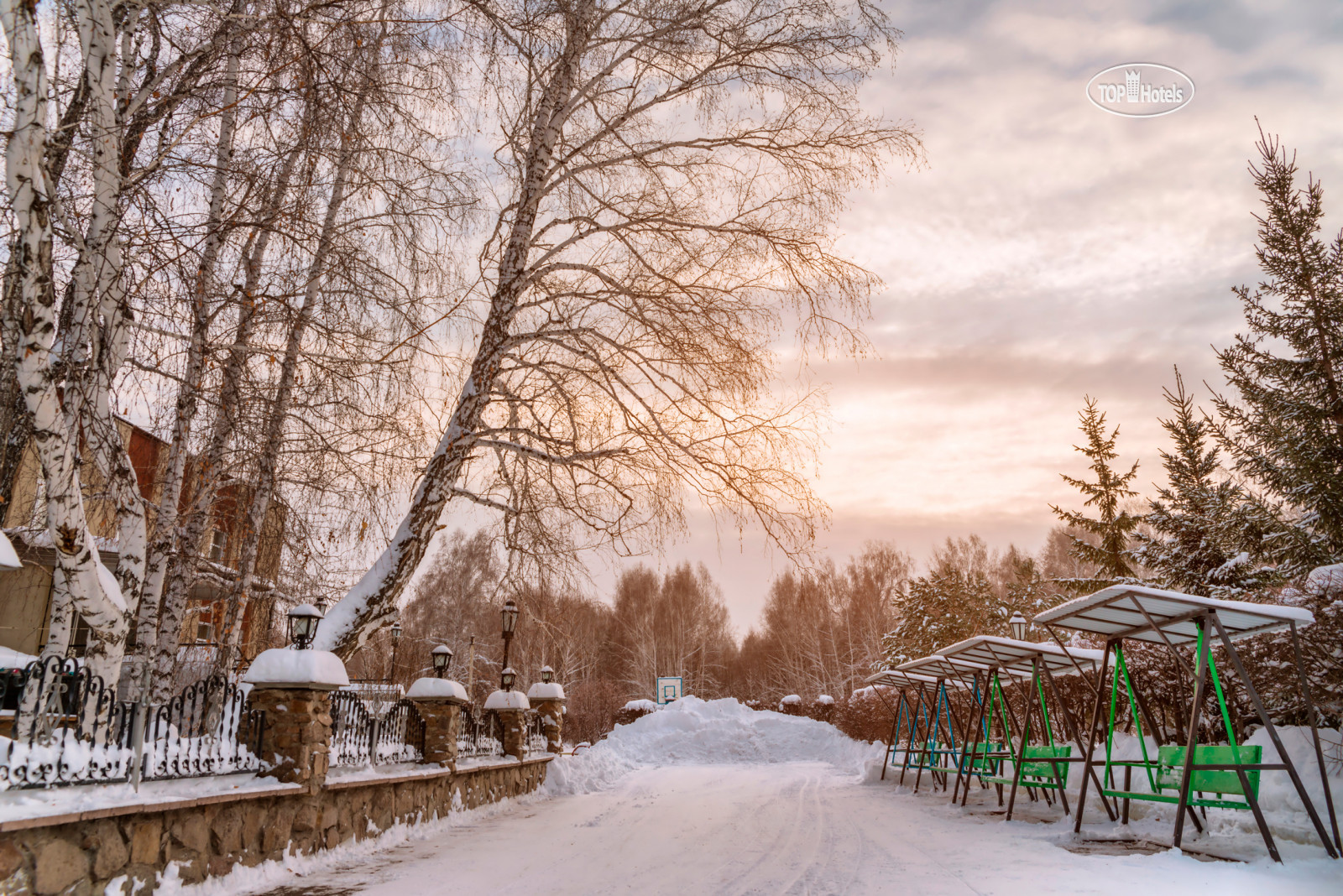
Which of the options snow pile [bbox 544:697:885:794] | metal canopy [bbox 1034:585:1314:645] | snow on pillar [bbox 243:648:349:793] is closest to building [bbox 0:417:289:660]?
snow on pillar [bbox 243:648:349:793]

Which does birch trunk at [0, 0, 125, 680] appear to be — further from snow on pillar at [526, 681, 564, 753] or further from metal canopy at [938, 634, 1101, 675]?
snow on pillar at [526, 681, 564, 753]

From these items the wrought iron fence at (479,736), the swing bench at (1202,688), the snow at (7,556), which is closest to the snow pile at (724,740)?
the wrought iron fence at (479,736)

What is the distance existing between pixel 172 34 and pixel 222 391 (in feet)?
11.0

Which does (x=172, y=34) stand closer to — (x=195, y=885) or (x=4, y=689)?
(x=4, y=689)

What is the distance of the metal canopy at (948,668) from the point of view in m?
11.7

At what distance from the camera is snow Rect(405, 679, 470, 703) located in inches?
405

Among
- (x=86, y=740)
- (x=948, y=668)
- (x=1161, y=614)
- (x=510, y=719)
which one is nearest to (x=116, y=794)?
(x=86, y=740)

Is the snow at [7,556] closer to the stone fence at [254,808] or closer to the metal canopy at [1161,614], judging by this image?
the stone fence at [254,808]

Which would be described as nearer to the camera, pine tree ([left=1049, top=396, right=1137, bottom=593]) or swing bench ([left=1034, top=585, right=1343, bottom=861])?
swing bench ([left=1034, top=585, right=1343, bottom=861])

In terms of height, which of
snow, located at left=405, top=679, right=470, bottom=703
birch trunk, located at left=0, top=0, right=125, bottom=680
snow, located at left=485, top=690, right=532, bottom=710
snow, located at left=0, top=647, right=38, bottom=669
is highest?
birch trunk, located at left=0, top=0, right=125, bottom=680

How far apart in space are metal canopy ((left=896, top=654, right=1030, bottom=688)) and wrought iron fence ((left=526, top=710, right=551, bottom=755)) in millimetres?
7614

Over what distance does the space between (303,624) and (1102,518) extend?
20.1 metres

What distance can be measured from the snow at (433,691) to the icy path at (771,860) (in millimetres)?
1700

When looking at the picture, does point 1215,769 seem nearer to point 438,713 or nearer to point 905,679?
point 438,713
